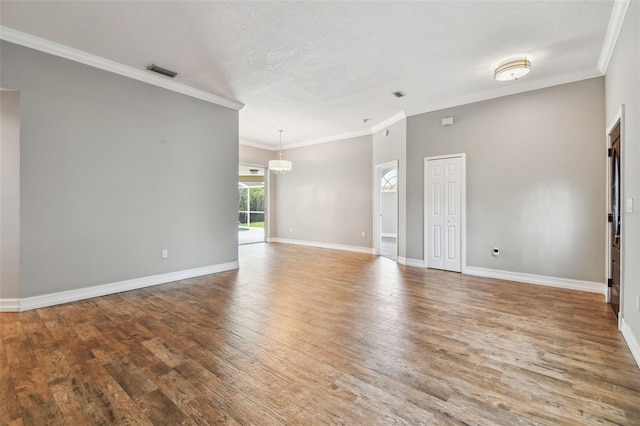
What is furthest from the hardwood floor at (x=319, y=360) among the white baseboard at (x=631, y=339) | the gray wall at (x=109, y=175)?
the gray wall at (x=109, y=175)

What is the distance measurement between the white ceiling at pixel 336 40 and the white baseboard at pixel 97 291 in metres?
2.98

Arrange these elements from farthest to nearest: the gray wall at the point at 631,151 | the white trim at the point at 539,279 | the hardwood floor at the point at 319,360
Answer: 1. the white trim at the point at 539,279
2. the gray wall at the point at 631,151
3. the hardwood floor at the point at 319,360

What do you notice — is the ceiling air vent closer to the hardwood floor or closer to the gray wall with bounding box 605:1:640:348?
the hardwood floor

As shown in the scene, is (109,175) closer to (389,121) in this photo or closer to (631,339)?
(389,121)

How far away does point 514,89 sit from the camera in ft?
14.9

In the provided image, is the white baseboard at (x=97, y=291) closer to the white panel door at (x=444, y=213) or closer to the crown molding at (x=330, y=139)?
the white panel door at (x=444, y=213)

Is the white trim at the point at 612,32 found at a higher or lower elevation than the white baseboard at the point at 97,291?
higher

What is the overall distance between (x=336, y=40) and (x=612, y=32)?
2.92 meters

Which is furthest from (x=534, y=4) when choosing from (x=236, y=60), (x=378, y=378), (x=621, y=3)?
(x=378, y=378)

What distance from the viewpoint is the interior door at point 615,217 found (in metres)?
3.27

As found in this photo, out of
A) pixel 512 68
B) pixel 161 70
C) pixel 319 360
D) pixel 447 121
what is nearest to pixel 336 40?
pixel 512 68

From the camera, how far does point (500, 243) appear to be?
4.77m

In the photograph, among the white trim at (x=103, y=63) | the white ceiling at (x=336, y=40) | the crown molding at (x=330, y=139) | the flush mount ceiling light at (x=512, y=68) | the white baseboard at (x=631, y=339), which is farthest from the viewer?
the crown molding at (x=330, y=139)

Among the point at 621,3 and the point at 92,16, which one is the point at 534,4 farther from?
the point at 92,16
